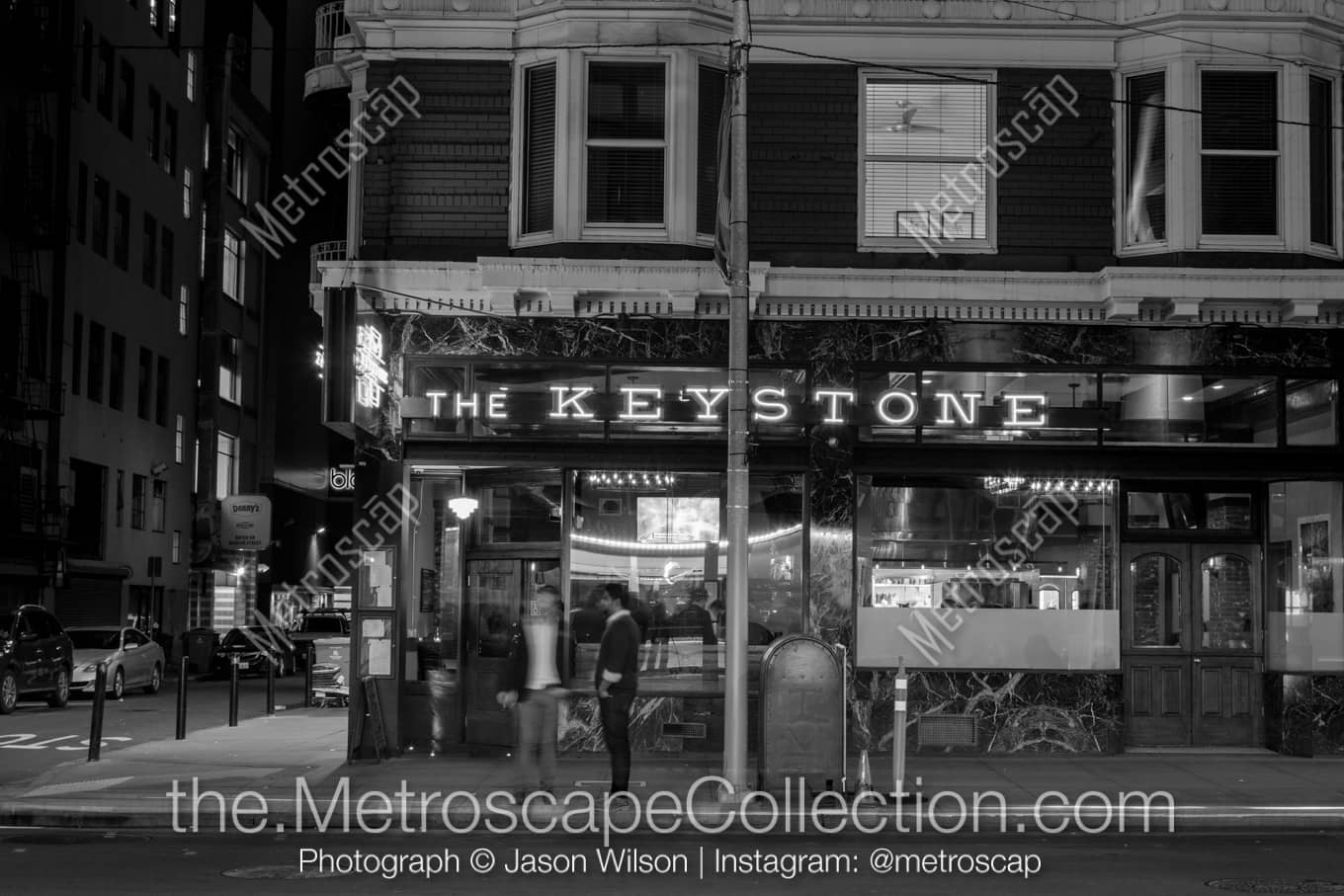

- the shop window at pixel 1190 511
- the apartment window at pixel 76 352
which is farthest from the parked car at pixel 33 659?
the shop window at pixel 1190 511

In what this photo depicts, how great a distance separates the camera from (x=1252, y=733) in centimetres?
1791

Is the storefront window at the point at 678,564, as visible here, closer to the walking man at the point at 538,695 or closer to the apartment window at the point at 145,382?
the walking man at the point at 538,695

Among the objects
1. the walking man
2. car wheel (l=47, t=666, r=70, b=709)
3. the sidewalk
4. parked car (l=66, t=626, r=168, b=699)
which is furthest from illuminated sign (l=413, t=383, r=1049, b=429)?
parked car (l=66, t=626, r=168, b=699)

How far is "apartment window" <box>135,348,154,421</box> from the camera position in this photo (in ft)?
141

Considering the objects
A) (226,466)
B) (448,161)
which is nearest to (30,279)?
(226,466)

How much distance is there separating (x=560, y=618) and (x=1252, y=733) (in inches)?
314

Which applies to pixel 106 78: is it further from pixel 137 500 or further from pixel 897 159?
pixel 897 159

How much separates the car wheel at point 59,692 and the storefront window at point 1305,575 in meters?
20.1

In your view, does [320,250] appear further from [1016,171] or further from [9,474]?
[9,474]

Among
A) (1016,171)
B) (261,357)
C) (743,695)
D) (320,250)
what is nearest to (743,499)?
(743,695)

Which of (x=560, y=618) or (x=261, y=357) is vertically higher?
(x=261, y=357)

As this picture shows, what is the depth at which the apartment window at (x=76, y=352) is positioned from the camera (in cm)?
3728

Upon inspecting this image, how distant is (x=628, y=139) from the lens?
17.6m

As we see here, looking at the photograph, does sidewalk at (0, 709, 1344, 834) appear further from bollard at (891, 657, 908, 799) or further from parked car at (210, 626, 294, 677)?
parked car at (210, 626, 294, 677)
